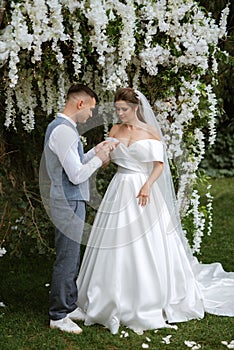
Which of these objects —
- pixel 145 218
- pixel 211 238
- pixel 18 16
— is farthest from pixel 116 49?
pixel 211 238

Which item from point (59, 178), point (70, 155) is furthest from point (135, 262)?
point (70, 155)

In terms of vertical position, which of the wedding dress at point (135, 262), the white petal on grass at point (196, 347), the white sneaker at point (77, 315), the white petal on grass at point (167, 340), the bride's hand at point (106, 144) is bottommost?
the white petal on grass at point (196, 347)

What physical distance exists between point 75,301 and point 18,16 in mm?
1755

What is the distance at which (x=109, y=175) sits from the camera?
18.9 feet

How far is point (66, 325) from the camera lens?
3.72 metres

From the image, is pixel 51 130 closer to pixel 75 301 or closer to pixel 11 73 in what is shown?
pixel 11 73

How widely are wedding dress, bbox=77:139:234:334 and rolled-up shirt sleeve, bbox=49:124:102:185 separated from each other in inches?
20.6

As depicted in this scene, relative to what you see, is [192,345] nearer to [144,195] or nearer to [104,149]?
[144,195]

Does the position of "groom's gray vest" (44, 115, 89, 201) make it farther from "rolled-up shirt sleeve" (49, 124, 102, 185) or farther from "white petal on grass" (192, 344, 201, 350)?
"white petal on grass" (192, 344, 201, 350)

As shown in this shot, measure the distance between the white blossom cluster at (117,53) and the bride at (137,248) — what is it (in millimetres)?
302

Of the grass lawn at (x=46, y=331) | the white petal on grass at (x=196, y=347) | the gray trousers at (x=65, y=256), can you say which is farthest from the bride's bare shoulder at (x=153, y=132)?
the white petal on grass at (x=196, y=347)

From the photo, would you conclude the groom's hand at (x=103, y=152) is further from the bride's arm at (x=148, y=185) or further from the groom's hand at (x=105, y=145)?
the bride's arm at (x=148, y=185)

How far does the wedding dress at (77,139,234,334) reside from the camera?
12.5ft

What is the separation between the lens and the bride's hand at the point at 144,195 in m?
3.87
